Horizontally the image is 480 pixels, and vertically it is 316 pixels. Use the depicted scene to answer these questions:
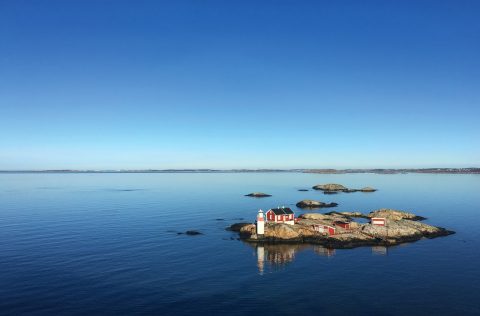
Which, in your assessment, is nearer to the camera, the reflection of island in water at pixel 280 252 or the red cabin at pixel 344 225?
the reflection of island in water at pixel 280 252

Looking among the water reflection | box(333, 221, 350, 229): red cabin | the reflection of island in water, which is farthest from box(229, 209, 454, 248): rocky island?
the reflection of island in water

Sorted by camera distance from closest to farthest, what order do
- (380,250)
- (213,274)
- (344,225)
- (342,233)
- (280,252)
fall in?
(213,274) → (280,252) → (380,250) → (342,233) → (344,225)

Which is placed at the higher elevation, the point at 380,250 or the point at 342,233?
the point at 342,233

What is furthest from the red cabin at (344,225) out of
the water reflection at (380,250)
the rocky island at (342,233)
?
the water reflection at (380,250)

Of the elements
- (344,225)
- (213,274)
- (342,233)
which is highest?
(344,225)

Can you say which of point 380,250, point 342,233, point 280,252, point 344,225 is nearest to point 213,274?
point 280,252

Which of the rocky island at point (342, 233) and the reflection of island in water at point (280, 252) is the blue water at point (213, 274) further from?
the rocky island at point (342, 233)

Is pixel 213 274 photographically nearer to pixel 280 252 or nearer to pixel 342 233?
pixel 280 252

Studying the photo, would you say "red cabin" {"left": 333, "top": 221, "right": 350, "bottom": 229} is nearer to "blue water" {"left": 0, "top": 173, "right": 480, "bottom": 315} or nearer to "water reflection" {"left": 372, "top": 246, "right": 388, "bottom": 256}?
"water reflection" {"left": 372, "top": 246, "right": 388, "bottom": 256}
